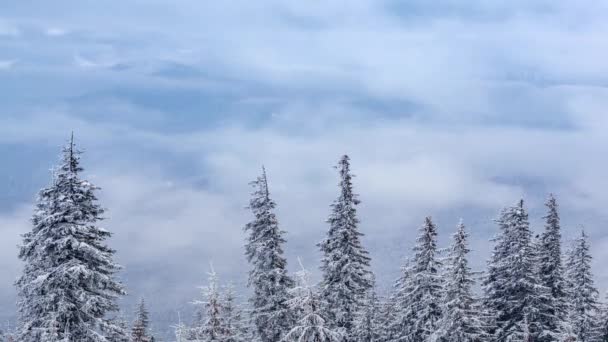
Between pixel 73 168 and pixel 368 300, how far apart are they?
85.2 feet

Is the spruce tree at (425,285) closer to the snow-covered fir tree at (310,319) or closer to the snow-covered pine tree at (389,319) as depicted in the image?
the snow-covered pine tree at (389,319)

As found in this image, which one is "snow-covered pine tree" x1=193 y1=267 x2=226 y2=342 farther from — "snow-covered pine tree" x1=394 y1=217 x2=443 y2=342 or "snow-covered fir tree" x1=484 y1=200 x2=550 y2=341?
"snow-covered fir tree" x1=484 y1=200 x2=550 y2=341

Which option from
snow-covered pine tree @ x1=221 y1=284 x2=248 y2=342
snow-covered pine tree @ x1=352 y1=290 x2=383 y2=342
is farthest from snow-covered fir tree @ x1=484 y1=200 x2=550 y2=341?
snow-covered pine tree @ x1=221 y1=284 x2=248 y2=342

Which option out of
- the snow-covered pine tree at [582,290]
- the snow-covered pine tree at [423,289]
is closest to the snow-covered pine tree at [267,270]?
the snow-covered pine tree at [423,289]

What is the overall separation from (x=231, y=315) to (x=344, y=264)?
986 cm

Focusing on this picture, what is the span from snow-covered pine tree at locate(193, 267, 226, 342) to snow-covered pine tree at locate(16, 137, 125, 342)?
5.67 metres

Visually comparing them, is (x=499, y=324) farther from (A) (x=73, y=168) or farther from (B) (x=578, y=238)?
(A) (x=73, y=168)

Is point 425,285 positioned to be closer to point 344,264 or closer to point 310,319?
point 344,264

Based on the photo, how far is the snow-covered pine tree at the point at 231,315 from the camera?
125 ft

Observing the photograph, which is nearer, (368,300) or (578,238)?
(368,300)

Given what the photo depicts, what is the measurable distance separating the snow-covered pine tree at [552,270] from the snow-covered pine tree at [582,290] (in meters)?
5.24

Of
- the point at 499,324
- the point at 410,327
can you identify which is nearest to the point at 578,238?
the point at 499,324

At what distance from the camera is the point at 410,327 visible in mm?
47375

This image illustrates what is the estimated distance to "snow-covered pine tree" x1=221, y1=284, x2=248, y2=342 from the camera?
3806cm
